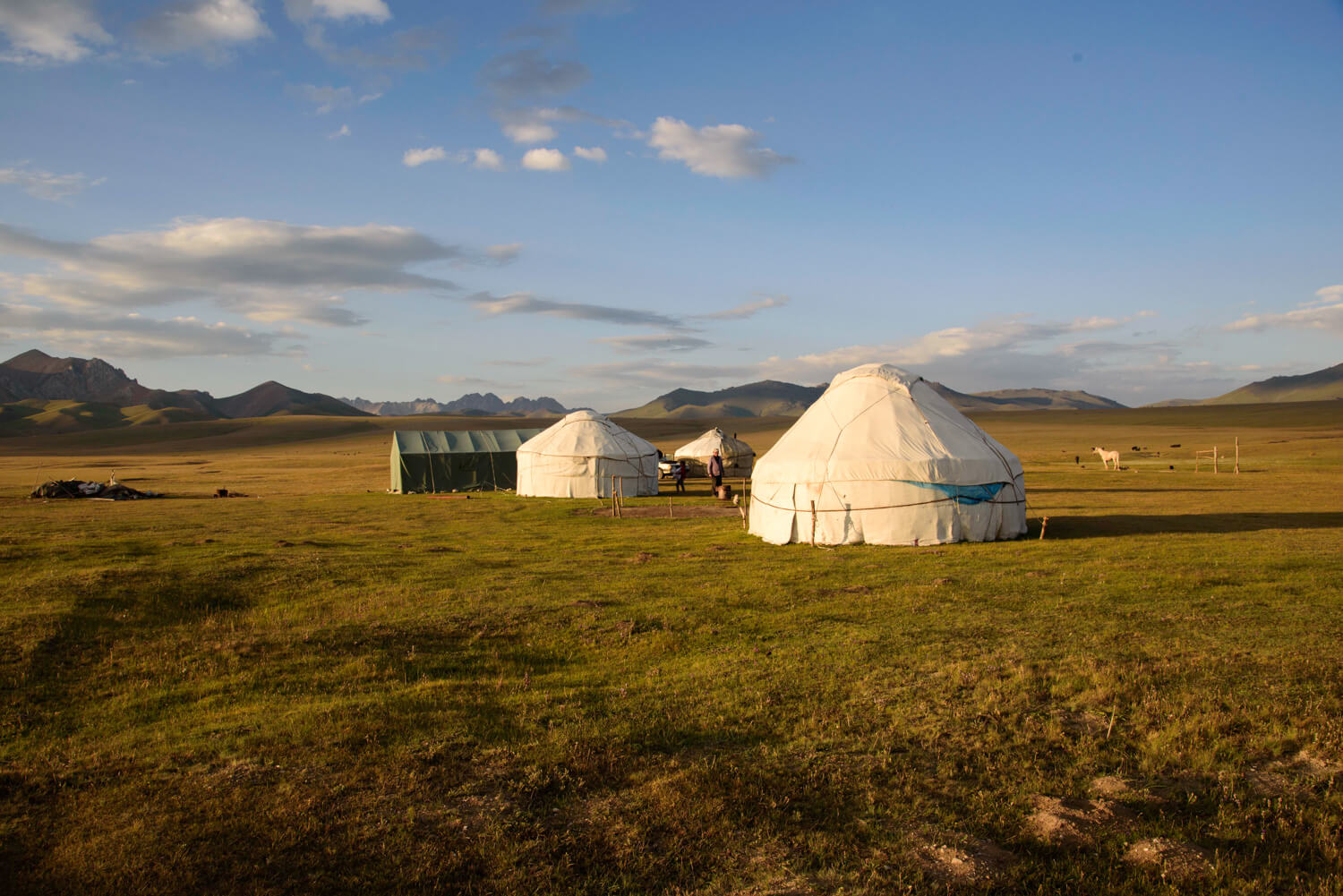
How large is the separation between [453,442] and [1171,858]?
114 feet

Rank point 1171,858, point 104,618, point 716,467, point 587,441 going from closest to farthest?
point 1171,858 < point 104,618 < point 716,467 < point 587,441

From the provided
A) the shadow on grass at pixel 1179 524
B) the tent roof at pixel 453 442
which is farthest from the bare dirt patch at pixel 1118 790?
the tent roof at pixel 453 442

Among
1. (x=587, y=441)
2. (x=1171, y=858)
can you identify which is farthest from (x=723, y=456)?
(x=1171, y=858)

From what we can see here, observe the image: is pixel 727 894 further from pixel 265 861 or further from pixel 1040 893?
pixel 265 861

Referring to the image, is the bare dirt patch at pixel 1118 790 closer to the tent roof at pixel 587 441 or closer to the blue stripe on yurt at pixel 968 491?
the blue stripe on yurt at pixel 968 491

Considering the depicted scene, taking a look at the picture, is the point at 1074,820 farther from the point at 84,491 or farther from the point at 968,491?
the point at 84,491

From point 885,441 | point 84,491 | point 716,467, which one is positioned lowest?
point 84,491

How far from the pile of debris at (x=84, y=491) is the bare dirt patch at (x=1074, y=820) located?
3375 cm

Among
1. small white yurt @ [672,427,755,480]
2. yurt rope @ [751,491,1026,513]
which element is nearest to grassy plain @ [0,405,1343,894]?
yurt rope @ [751,491,1026,513]

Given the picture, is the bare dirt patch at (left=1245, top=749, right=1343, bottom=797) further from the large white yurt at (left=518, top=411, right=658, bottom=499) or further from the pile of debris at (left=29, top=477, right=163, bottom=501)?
the pile of debris at (left=29, top=477, right=163, bottom=501)

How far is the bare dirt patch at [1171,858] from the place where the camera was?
3.99m

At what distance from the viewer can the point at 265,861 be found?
13.5 ft

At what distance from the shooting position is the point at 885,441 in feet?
55.5

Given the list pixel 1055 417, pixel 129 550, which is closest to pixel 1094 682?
pixel 129 550
